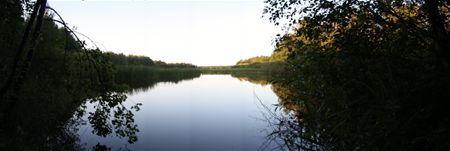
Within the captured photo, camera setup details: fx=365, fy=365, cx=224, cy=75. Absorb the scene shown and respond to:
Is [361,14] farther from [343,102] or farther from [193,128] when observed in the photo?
[193,128]

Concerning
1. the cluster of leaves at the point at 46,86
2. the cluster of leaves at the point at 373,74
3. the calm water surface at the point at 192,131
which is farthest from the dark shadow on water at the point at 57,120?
the cluster of leaves at the point at 373,74

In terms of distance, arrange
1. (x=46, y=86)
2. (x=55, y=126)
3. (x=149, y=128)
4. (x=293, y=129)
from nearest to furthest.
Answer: (x=293, y=129)
(x=55, y=126)
(x=46, y=86)
(x=149, y=128)

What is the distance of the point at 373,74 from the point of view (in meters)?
5.72

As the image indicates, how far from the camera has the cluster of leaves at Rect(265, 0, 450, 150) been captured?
488cm

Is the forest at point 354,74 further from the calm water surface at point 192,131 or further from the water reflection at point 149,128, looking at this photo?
the calm water surface at point 192,131

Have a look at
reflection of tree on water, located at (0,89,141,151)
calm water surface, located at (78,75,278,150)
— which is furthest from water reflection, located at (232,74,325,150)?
reflection of tree on water, located at (0,89,141,151)

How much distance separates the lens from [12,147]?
8016 millimetres

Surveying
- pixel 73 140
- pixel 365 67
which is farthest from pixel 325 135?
pixel 73 140

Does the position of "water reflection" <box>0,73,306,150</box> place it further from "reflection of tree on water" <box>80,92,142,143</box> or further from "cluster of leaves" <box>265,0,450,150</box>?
"cluster of leaves" <box>265,0,450,150</box>

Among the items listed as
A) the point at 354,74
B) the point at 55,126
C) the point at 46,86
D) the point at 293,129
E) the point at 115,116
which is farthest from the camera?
the point at 46,86

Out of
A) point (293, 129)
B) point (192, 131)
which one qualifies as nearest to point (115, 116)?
point (293, 129)

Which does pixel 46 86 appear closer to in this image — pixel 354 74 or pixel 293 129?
pixel 293 129

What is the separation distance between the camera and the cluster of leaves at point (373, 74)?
4.88 metres

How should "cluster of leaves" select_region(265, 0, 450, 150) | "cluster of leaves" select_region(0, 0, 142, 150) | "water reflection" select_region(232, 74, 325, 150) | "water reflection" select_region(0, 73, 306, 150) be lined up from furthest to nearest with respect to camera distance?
"water reflection" select_region(0, 73, 306, 150) → "cluster of leaves" select_region(0, 0, 142, 150) → "water reflection" select_region(232, 74, 325, 150) → "cluster of leaves" select_region(265, 0, 450, 150)
